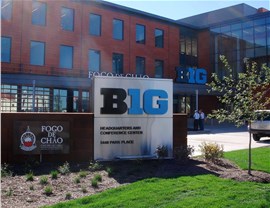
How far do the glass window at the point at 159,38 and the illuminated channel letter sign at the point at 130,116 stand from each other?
2759cm

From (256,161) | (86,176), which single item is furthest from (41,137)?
(256,161)

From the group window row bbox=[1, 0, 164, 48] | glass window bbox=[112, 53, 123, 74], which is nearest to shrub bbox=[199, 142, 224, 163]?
window row bbox=[1, 0, 164, 48]

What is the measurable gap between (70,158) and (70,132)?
728 mm

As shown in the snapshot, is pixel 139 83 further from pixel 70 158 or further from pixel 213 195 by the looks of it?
pixel 213 195

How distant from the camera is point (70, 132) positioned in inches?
390

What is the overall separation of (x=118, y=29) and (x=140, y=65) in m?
4.40

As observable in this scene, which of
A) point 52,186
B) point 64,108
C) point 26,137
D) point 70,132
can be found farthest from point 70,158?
point 64,108

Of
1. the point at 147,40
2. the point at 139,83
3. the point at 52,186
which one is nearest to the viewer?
the point at 52,186

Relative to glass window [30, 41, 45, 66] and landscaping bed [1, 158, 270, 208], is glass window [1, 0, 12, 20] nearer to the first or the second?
glass window [30, 41, 45, 66]

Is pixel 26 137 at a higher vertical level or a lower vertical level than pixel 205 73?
lower

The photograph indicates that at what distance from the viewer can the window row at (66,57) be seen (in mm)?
27719

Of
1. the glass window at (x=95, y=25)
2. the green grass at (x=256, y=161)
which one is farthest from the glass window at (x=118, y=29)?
the green grass at (x=256, y=161)

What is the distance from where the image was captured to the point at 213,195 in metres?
6.09

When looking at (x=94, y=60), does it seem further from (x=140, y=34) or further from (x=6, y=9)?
(x=6, y=9)
